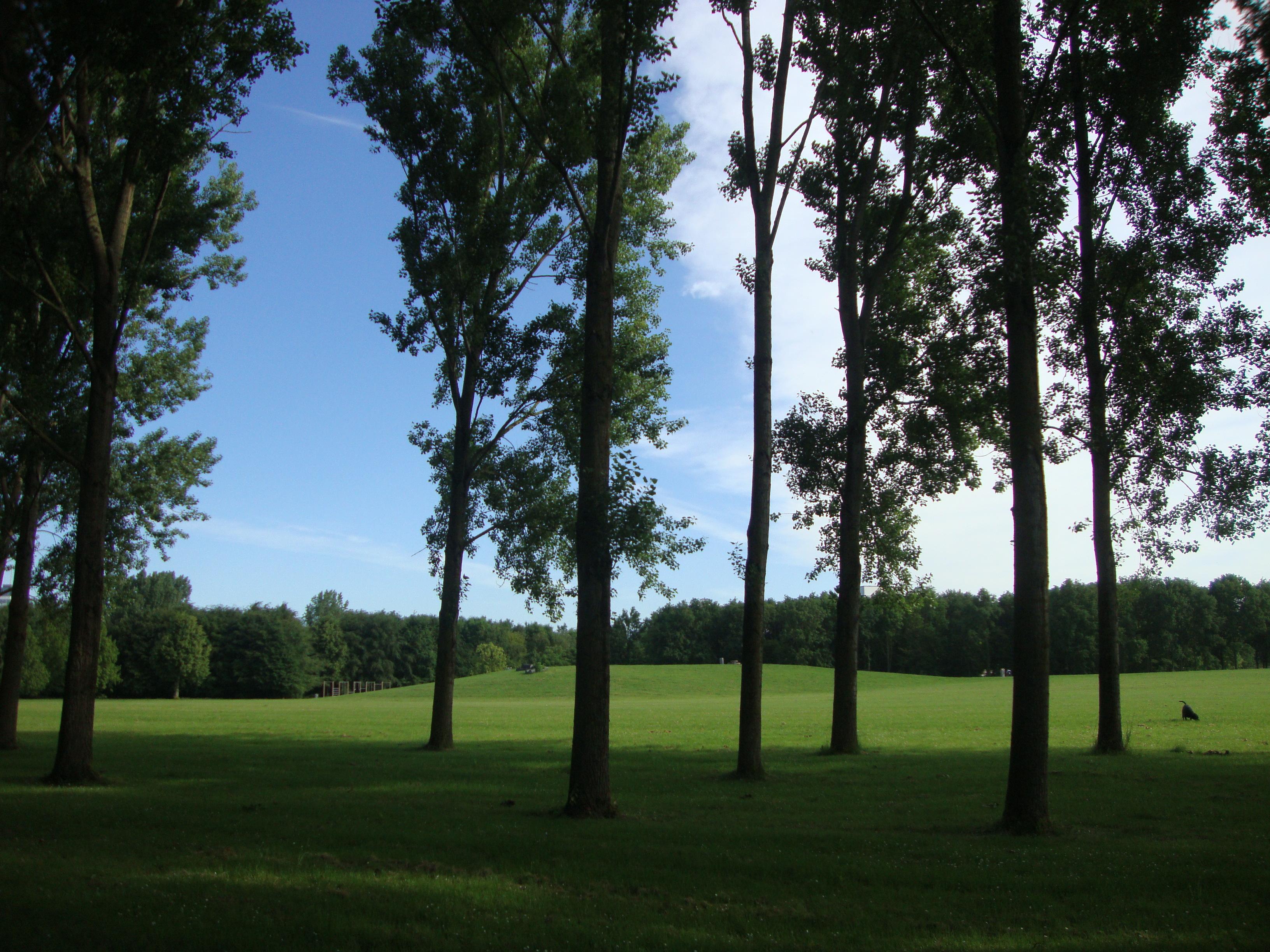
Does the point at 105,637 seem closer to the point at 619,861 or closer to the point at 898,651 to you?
the point at 619,861

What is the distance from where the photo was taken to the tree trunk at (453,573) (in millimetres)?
22875

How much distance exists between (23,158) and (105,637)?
58344 mm

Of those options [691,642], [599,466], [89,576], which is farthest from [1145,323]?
[691,642]

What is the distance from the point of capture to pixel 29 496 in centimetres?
2145

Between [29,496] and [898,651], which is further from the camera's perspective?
[898,651]

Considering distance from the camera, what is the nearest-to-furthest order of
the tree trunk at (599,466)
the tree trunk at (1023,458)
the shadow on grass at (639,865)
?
the shadow on grass at (639,865) < the tree trunk at (1023,458) < the tree trunk at (599,466)

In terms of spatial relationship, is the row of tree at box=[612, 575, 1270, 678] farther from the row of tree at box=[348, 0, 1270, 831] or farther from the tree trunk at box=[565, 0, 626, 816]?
the tree trunk at box=[565, 0, 626, 816]

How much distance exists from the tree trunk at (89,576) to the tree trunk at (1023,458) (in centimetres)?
1521

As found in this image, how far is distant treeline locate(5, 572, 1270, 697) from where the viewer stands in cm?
8900

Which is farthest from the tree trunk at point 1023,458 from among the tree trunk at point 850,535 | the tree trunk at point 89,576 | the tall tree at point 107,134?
the tree trunk at point 89,576

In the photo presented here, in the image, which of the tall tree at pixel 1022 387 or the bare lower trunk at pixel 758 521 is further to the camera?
the bare lower trunk at pixel 758 521

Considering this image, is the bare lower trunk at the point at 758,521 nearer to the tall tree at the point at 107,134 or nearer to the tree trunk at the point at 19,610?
the tall tree at the point at 107,134

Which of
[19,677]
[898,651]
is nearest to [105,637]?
[19,677]

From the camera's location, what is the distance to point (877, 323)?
2258 cm
